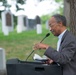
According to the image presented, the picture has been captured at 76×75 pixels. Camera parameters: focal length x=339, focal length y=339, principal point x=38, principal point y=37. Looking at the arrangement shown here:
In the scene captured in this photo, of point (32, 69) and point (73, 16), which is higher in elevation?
point (73, 16)

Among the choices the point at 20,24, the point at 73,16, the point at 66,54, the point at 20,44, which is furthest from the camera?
the point at 20,24

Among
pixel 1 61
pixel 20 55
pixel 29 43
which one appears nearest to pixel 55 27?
pixel 1 61

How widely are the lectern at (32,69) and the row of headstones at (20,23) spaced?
42.2ft

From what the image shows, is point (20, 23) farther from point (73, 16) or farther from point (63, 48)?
point (63, 48)

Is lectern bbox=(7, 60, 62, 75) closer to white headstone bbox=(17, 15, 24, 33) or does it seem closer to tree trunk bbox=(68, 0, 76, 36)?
tree trunk bbox=(68, 0, 76, 36)

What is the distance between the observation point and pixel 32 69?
3.65m

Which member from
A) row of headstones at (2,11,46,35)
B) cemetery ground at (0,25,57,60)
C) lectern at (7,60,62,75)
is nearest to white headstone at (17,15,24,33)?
row of headstones at (2,11,46,35)

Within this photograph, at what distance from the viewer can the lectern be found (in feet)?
11.9

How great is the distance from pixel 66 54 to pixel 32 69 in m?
0.42

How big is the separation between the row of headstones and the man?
13.0 metres

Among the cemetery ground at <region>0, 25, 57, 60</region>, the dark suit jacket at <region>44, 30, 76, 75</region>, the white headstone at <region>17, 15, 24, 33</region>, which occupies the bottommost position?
the cemetery ground at <region>0, 25, 57, 60</region>

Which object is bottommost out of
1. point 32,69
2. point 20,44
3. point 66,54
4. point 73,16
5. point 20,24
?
point 20,44

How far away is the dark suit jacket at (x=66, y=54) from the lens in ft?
11.5

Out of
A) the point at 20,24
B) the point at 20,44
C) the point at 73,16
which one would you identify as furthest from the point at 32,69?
Answer: the point at 20,24
